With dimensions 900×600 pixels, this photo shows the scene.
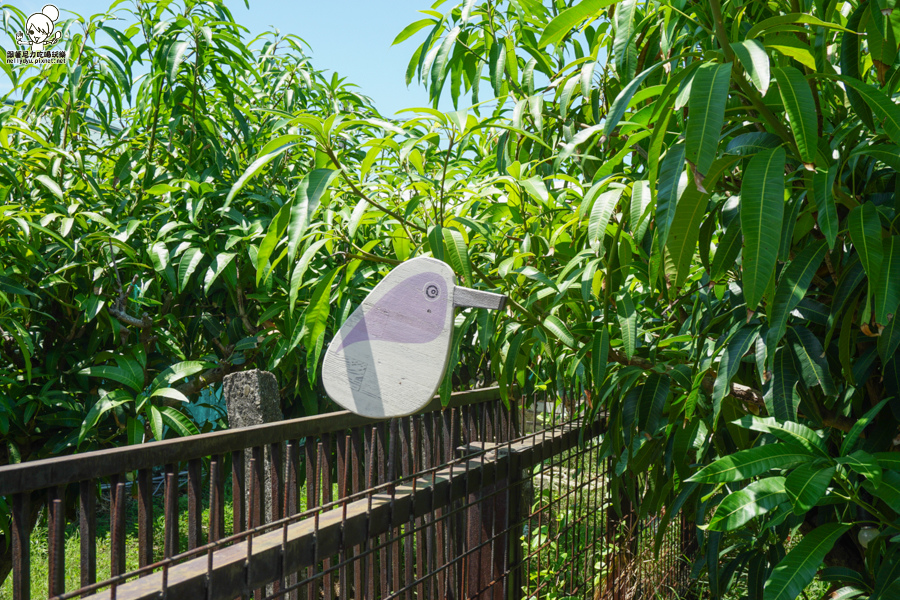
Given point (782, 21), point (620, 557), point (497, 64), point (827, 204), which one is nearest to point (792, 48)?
point (782, 21)

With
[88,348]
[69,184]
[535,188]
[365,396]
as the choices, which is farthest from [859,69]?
[69,184]

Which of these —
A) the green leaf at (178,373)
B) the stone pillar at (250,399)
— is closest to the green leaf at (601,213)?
the stone pillar at (250,399)

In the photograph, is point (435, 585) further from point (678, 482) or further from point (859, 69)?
point (859, 69)

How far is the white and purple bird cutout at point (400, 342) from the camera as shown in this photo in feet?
Result: 2.54

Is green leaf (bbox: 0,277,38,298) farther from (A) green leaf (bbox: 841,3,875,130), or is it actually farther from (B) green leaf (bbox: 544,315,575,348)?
(A) green leaf (bbox: 841,3,875,130)

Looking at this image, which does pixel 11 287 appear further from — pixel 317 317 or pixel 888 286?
pixel 888 286

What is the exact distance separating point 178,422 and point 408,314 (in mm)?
899

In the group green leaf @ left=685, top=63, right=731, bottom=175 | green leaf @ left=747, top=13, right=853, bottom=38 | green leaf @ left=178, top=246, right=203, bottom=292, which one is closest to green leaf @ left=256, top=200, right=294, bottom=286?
green leaf @ left=685, top=63, right=731, bottom=175

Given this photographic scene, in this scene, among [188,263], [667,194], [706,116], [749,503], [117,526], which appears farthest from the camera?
[188,263]

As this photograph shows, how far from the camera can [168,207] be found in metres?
1.88

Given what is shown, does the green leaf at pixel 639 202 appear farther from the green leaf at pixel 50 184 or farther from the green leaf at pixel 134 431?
the green leaf at pixel 50 184

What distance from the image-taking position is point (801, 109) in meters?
0.71

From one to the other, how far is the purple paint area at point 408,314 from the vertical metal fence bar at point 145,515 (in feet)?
1.34

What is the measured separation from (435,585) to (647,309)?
2.82ft
